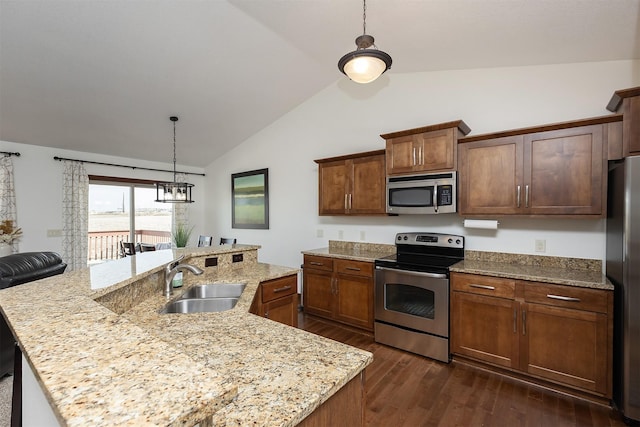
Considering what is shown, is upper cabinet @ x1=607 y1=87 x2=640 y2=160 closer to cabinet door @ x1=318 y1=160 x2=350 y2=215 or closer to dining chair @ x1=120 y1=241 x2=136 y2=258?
cabinet door @ x1=318 y1=160 x2=350 y2=215

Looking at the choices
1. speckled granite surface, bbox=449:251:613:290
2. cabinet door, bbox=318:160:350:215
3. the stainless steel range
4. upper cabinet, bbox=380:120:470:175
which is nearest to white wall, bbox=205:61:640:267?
speckled granite surface, bbox=449:251:613:290

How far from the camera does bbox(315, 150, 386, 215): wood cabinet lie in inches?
131

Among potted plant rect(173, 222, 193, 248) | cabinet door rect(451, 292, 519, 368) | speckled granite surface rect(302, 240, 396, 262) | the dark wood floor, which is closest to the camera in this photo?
the dark wood floor

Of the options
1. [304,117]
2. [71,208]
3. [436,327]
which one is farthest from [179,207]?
[436,327]

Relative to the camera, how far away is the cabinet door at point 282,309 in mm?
2170

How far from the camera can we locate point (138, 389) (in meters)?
0.49

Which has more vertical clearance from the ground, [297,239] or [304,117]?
[304,117]

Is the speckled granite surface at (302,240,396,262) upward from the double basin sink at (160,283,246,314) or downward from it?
upward

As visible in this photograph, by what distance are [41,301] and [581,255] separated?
11.6 ft

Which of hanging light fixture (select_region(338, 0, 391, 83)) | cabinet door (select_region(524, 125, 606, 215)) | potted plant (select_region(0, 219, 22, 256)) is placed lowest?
potted plant (select_region(0, 219, 22, 256))

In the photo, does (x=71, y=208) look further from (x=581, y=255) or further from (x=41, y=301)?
(x=581, y=255)

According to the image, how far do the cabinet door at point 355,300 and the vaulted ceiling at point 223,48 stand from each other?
2424 millimetres

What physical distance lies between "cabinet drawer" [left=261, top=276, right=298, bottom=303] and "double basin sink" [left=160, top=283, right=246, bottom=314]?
174 millimetres

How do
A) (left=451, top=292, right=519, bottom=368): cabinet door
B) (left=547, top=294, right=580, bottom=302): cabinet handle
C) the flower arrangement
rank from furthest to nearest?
the flower arrangement
(left=451, top=292, right=519, bottom=368): cabinet door
(left=547, top=294, right=580, bottom=302): cabinet handle
